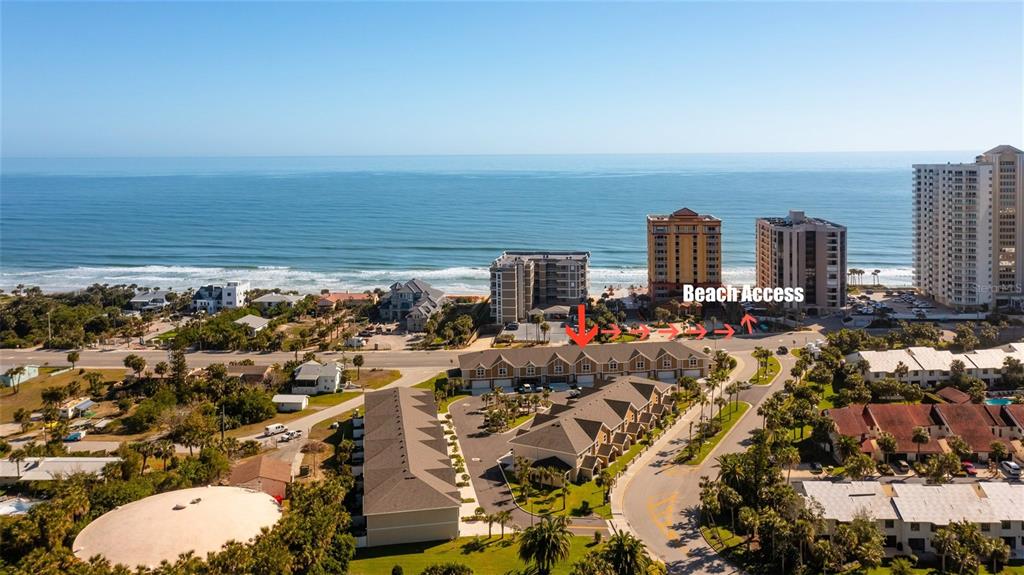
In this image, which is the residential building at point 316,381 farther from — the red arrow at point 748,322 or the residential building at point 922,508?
the red arrow at point 748,322

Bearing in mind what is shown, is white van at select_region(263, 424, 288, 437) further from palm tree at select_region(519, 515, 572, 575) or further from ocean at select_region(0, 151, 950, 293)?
ocean at select_region(0, 151, 950, 293)

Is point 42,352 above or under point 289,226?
under

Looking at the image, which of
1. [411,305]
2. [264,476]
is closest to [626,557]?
[264,476]

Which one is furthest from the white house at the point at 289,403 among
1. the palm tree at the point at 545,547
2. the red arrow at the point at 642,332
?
the red arrow at the point at 642,332

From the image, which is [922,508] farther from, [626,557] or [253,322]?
[253,322]

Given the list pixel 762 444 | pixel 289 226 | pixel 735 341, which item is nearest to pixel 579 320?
pixel 735 341

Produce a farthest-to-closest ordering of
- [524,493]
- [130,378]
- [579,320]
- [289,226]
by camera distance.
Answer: [289,226]
[579,320]
[130,378]
[524,493]

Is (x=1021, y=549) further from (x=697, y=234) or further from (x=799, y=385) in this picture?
(x=697, y=234)
